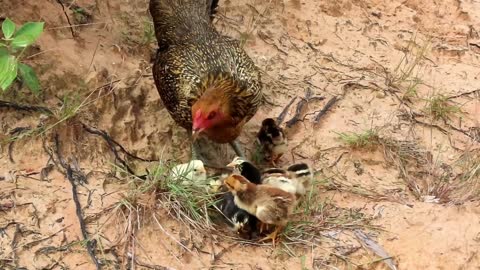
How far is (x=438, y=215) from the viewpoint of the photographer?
16.4 feet

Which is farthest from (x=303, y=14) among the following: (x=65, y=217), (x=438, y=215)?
(x=65, y=217)

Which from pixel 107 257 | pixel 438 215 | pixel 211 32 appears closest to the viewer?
pixel 107 257

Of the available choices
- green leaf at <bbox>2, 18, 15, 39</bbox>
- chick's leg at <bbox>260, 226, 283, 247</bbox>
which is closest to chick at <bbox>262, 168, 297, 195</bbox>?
chick's leg at <bbox>260, 226, 283, 247</bbox>

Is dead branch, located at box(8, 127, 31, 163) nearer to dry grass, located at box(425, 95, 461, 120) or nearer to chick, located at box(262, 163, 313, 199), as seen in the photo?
chick, located at box(262, 163, 313, 199)

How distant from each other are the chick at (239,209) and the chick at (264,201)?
0.17 feet

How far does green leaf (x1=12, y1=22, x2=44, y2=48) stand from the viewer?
413 cm

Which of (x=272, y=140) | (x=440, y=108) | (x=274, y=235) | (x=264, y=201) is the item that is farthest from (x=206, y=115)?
(x=440, y=108)

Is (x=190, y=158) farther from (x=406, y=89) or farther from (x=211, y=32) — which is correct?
(x=406, y=89)

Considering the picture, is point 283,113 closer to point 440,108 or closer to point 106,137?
point 440,108

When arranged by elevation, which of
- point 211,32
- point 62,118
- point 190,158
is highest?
point 211,32

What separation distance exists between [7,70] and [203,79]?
1.55 metres

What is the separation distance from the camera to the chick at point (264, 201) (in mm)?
4652

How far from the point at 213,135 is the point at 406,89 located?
1847 mm

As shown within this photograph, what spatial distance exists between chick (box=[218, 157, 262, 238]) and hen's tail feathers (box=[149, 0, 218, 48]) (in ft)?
3.52
